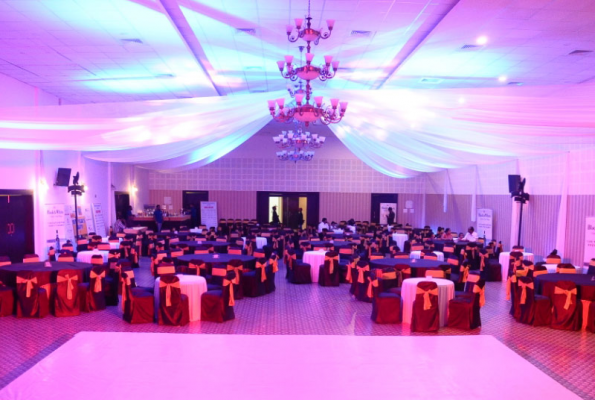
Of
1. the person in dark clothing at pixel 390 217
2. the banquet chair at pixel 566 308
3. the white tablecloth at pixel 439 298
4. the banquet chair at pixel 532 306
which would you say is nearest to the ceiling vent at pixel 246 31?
the white tablecloth at pixel 439 298

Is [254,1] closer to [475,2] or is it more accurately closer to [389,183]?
[475,2]

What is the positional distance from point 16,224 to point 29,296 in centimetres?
503

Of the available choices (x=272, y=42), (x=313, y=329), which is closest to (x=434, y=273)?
(x=313, y=329)

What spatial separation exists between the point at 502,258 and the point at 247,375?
9390 millimetres

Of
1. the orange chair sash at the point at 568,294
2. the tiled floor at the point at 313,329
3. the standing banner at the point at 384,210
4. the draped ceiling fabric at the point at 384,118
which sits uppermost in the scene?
the draped ceiling fabric at the point at 384,118

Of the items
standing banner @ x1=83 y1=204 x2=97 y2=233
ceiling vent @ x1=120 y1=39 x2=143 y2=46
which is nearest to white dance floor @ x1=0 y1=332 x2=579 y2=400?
ceiling vent @ x1=120 y1=39 x2=143 y2=46

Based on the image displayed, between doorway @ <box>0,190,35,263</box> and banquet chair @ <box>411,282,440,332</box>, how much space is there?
9701 mm

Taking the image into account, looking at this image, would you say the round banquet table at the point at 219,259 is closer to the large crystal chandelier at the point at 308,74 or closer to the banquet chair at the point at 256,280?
the banquet chair at the point at 256,280

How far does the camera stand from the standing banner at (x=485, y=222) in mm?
15398

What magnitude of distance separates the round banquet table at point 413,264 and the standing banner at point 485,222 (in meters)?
6.22

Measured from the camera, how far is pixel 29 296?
791cm

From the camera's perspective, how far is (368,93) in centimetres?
738

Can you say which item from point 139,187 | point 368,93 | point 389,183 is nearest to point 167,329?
point 368,93

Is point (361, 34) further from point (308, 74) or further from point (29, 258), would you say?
point (29, 258)
